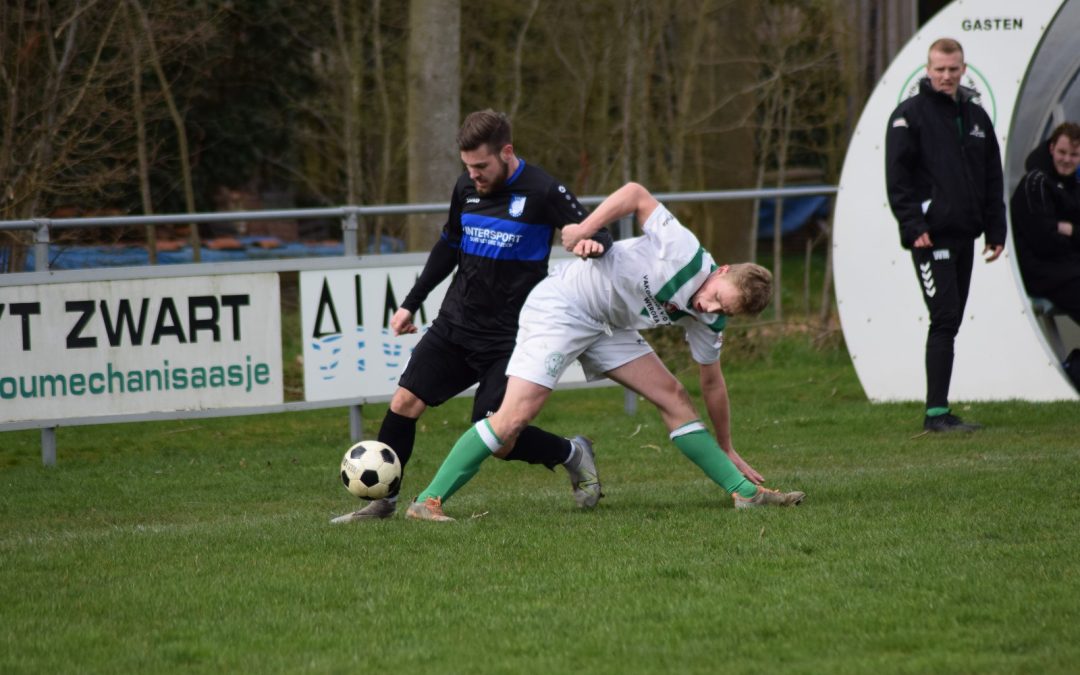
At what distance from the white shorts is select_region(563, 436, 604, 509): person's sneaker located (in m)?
0.58

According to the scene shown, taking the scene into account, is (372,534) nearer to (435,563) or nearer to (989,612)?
(435,563)

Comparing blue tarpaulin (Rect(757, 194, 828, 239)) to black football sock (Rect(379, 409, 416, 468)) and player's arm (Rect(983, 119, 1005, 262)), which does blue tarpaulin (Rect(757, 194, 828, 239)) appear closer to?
player's arm (Rect(983, 119, 1005, 262))

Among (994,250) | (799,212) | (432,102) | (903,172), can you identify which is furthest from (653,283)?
(799,212)

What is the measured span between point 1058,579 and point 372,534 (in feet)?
9.45

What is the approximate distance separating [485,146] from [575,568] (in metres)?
2.05

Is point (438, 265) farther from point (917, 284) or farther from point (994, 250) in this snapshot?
point (917, 284)

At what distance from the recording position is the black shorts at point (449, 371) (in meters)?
7.01

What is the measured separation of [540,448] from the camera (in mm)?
7129

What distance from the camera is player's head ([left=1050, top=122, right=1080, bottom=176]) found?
10.4 m

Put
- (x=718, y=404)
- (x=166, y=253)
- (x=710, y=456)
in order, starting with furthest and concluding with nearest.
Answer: (x=166, y=253) → (x=718, y=404) → (x=710, y=456)

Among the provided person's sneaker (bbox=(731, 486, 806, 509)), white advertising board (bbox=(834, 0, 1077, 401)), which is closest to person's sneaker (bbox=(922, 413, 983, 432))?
white advertising board (bbox=(834, 0, 1077, 401))

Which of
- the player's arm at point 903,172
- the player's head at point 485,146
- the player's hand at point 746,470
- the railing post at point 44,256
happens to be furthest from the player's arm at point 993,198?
the railing post at point 44,256

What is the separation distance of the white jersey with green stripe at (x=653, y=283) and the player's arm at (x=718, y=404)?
3.1 inches

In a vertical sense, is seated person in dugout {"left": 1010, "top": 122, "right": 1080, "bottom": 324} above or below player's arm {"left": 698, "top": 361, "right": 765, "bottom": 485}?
above
